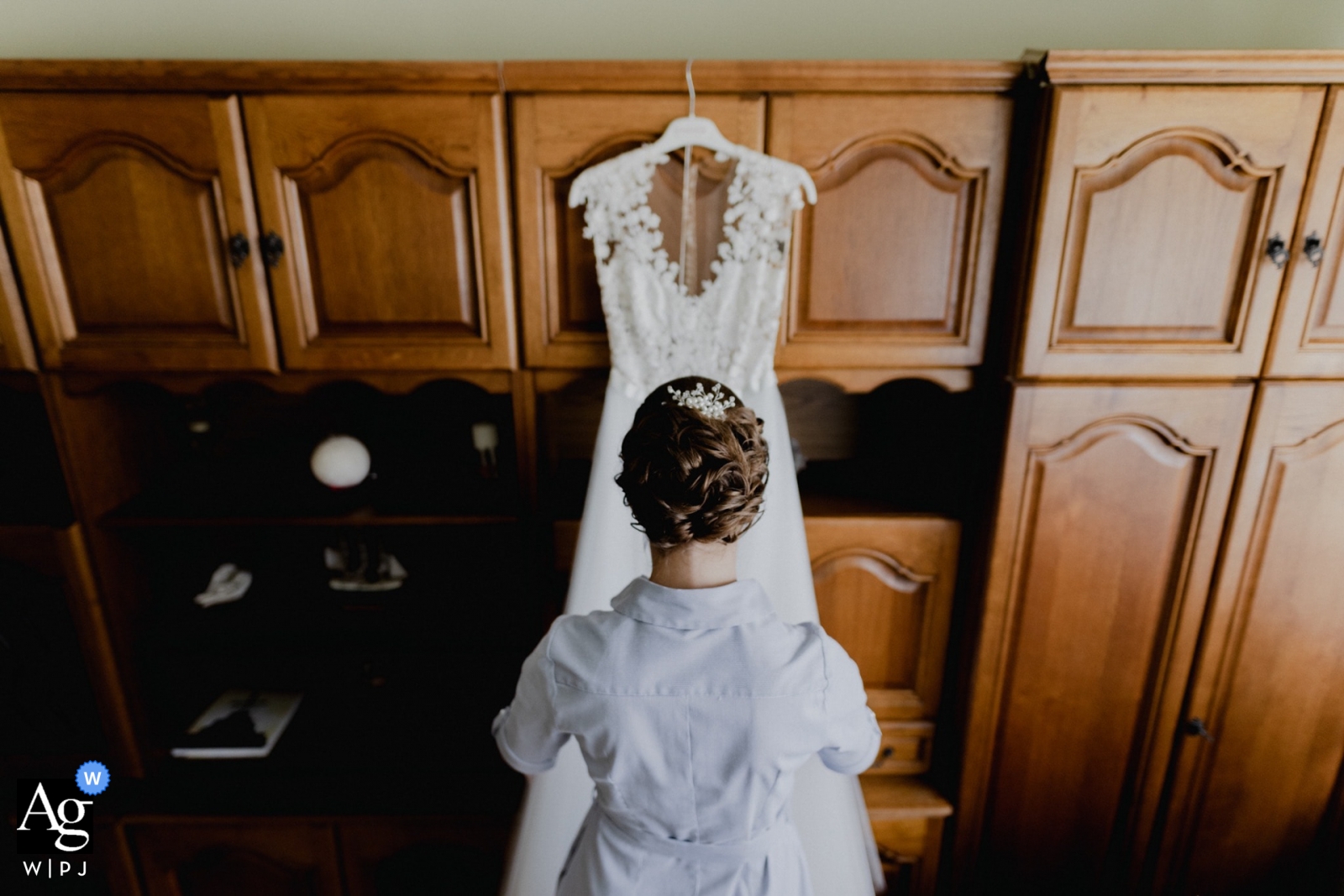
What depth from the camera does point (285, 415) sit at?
5.53ft

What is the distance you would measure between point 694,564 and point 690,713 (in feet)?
0.58

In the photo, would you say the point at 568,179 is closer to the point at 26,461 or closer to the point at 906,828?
the point at 26,461

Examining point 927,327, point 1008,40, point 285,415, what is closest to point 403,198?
point 285,415

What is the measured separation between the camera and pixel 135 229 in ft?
4.01

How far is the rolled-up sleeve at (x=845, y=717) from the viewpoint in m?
0.84

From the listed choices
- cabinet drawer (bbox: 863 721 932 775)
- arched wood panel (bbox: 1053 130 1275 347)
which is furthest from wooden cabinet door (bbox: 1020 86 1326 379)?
cabinet drawer (bbox: 863 721 932 775)

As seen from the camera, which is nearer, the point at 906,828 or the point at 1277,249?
the point at 1277,249

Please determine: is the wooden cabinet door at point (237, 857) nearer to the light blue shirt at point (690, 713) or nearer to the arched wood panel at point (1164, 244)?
the light blue shirt at point (690, 713)

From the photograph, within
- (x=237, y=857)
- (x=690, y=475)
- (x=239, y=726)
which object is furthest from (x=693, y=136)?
(x=237, y=857)

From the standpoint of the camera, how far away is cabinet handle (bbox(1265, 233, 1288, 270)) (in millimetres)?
1149

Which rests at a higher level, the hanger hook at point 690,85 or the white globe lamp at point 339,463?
the hanger hook at point 690,85

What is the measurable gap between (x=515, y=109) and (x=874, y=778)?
1608 millimetres

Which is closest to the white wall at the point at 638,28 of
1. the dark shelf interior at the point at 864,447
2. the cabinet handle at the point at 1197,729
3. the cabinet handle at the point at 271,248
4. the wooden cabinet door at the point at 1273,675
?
the cabinet handle at the point at 271,248

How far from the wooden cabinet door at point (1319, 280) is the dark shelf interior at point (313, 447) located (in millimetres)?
1494
